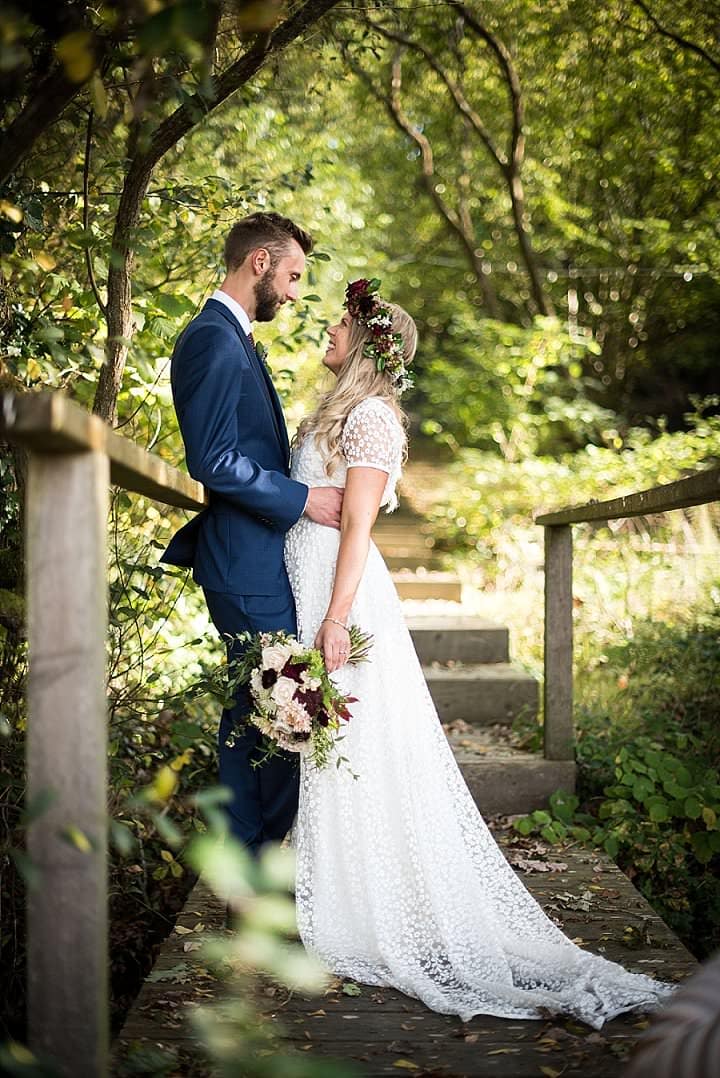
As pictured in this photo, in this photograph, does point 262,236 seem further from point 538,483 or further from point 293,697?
point 538,483

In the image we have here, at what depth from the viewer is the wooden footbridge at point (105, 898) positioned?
1.55m

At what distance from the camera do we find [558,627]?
167 inches

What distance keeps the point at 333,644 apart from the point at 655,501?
97 cm

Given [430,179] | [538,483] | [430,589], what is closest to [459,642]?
[430,589]

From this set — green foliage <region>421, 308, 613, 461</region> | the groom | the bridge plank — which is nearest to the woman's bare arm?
the groom

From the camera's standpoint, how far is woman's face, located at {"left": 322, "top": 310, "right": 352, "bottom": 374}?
3.04 metres

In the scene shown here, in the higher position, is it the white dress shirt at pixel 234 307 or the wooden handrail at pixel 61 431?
the white dress shirt at pixel 234 307

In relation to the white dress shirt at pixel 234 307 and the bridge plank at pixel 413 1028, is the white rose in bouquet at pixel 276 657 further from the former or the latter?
the white dress shirt at pixel 234 307

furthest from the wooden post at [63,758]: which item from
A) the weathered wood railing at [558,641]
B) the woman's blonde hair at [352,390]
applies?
the weathered wood railing at [558,641]

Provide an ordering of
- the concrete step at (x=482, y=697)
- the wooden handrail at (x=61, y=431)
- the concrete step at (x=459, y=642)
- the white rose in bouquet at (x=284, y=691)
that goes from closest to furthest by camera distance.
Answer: the wooden handrail at (x=61, y=431) → the white rose in bouquet at (x=284, y=691) → the concrete step at (x=482, y=697) → the concrete step at (x=459, y=642)

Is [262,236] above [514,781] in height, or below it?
above

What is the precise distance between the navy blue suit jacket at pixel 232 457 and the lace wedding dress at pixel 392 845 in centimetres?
14

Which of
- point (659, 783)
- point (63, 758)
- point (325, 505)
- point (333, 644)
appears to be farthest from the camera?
point (659, 783)

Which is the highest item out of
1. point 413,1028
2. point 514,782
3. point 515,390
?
point 515,390
